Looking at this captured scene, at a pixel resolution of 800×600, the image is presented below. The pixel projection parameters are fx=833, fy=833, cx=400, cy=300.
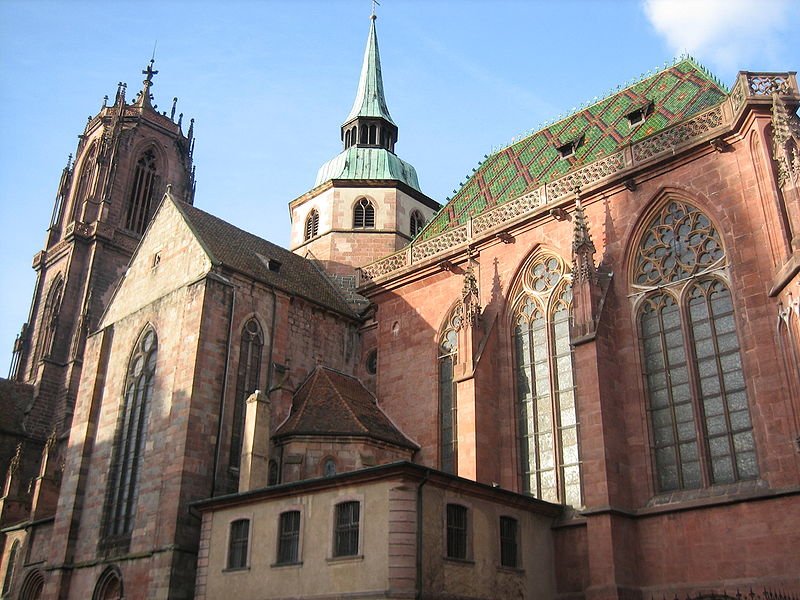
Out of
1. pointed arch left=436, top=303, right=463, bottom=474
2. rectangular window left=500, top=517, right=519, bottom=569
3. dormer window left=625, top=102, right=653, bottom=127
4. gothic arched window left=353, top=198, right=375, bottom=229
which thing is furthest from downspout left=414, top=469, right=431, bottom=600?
gothic arched window left=353, top=198, right=375, bottom=229

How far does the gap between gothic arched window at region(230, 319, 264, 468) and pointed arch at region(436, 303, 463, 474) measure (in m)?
5.11

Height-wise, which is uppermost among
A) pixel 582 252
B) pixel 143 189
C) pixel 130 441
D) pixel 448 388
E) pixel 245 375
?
pixel 143 189

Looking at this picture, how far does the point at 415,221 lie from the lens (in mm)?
33062

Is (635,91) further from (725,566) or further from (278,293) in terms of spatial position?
(725,566)

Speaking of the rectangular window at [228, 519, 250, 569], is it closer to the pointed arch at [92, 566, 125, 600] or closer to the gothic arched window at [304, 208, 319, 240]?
the pointed arch at [92, 566, 125, 600]

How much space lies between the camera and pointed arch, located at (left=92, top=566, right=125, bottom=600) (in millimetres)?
21234

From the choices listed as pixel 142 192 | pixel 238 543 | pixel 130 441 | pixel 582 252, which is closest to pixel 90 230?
pixel 142 192

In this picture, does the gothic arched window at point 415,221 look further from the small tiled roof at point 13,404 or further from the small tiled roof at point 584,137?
the small tiled roof at point 13,404

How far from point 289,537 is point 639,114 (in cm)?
1497

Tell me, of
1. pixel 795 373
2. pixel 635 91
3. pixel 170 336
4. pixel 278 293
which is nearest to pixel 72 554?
pixel 170 336

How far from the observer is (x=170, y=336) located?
23375mm

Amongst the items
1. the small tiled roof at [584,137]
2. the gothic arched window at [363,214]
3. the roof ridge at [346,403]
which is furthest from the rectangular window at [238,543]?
the gothic arched window at [363,214]

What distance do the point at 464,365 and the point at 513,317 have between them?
2.11 meters

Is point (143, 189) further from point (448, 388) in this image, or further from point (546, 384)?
point (546, 384)
